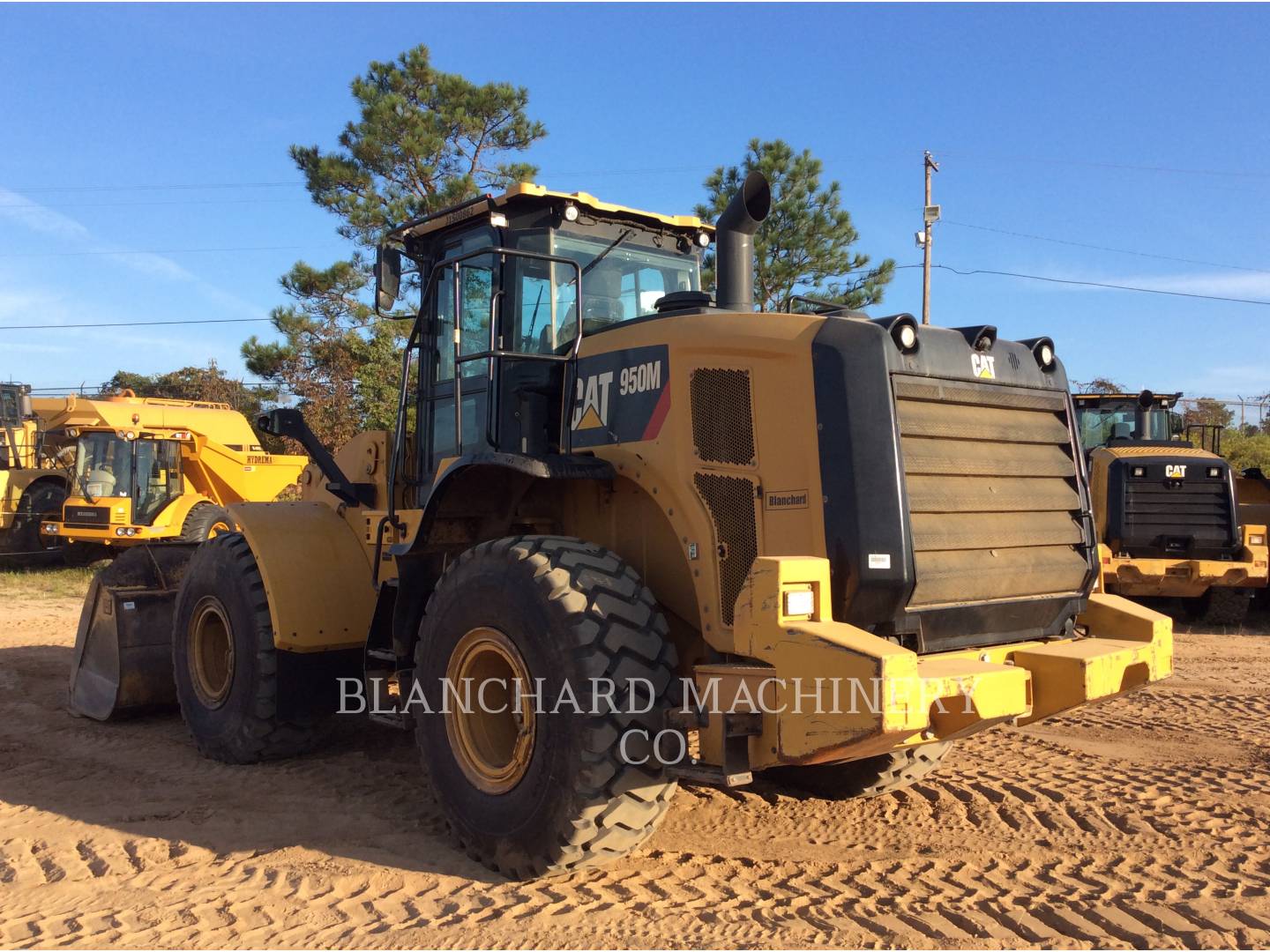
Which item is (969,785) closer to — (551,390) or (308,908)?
(551,390)

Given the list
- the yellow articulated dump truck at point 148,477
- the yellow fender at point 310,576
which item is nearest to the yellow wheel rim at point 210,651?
the yellow fender at point 310,576

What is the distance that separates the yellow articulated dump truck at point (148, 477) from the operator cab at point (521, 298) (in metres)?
12.5

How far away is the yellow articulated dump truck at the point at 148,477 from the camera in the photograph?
685 inches

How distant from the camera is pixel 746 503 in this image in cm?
417

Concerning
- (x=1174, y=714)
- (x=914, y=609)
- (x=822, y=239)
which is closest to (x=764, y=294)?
(x=822, y=239)

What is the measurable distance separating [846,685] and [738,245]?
2.25 metres

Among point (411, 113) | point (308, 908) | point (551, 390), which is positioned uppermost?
point (411, 113)

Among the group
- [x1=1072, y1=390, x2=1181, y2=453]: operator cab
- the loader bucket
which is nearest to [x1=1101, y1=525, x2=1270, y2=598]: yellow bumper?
[x1=1072, y1=390, x2=1181, y2=453]: operator cab

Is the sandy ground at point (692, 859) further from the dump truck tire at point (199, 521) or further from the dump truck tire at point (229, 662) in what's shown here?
the dump truck tire at point (199, 521)

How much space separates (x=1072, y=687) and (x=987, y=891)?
2.75 feet

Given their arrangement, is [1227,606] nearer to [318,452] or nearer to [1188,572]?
[1188,572]

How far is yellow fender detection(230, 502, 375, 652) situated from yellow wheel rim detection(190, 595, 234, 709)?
586 mm

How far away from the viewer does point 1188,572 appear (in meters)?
11.4

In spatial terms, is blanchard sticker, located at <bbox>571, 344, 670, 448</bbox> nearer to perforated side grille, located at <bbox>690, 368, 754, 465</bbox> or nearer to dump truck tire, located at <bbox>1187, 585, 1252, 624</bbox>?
perforated side grille, located at <bbox>690, 368, 754, 465</bbox>
